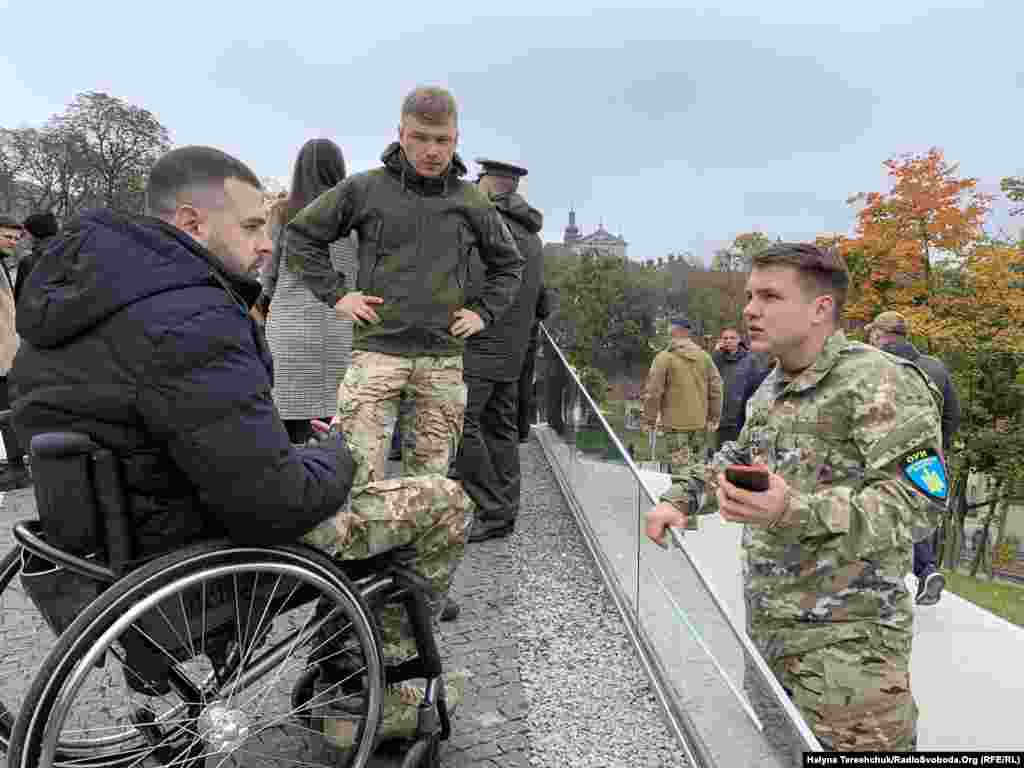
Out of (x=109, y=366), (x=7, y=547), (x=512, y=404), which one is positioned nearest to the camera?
(x=109, y=366)

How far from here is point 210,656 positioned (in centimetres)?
212

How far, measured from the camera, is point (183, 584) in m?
1.87

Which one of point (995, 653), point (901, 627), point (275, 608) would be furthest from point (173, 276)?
point (995, 653)

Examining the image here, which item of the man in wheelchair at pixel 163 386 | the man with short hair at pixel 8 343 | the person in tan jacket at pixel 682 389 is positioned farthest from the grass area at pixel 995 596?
the man in wheelchair at pixel 163 386

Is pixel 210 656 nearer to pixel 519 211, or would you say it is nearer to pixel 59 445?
pixel 59 445

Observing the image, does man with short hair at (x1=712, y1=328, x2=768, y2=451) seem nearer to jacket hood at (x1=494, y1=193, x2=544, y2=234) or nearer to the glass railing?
the glass railing

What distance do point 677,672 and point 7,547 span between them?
4411 millimetres

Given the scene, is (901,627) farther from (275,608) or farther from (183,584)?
(183,584)

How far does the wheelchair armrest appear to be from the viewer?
1.79m

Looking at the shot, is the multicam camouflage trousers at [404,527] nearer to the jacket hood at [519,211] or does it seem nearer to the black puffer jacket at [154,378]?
the black puffer jacket at [154,378]

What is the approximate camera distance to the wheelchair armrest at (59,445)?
1.79 m

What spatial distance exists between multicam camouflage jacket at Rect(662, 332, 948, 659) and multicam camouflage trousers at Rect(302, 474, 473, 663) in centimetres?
78

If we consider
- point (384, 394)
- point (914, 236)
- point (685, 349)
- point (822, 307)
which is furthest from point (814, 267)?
point (914, 236)

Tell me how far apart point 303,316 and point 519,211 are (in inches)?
66.2
